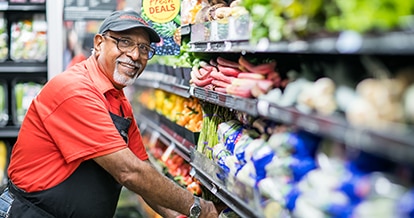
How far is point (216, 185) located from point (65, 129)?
30.7 inches

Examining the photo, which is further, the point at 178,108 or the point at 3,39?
the point at 3,39

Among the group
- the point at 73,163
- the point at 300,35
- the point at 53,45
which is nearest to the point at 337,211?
the point at 300,35

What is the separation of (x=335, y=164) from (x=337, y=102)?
0.61ft

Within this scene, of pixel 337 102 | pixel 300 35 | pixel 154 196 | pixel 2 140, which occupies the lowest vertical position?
pixel 2 140

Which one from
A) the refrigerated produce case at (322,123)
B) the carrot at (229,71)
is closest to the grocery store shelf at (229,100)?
the refrigerated produce case at (322,123)

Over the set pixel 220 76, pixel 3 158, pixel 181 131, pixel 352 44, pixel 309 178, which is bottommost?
pixel 3 158

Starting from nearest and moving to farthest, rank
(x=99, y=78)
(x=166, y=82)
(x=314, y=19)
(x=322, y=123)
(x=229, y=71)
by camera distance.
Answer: (x=322, y=123) < (x=314, y=19) < (x=229, y=71) < (x=99, y=78) < (x=166, y=82)

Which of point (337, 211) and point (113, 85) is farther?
point (113, 85)

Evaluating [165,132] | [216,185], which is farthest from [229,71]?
[165,132]

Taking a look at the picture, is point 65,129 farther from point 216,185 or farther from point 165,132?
point 165,132

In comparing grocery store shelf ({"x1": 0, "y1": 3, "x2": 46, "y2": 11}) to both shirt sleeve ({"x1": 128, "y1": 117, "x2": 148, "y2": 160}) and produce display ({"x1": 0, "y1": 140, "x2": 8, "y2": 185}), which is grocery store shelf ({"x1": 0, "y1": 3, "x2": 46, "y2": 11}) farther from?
shirt sleeve ({"x1": 128, "y1": 117, "x2": 148, "y2": 160})

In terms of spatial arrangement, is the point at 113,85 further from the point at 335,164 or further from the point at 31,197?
the point at 335,164

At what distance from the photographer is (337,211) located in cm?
174

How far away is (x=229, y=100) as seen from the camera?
2791 millimetres
